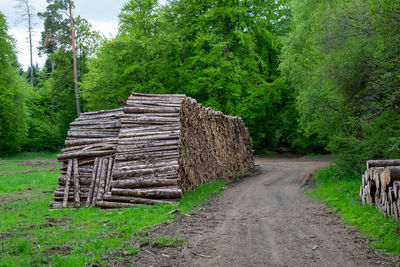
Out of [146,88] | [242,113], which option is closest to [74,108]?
[146,88]

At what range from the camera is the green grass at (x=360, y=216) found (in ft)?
22.7

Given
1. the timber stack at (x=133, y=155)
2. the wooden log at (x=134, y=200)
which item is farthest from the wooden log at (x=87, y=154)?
the wooden log at (x=134, y=200)

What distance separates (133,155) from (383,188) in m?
7.65

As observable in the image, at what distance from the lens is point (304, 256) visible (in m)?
6.36

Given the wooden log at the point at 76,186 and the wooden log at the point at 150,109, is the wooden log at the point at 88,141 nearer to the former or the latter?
the wooden log at the point at 76,186

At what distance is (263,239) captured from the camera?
745 cm

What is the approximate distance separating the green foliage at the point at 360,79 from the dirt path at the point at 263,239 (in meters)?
4.26

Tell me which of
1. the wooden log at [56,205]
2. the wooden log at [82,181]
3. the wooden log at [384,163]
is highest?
the wooden log at [384,163]

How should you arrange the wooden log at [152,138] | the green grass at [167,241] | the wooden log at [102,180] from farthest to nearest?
the wooden log at [152,138], the wooden log at [102,180], the green grass at [167,241]

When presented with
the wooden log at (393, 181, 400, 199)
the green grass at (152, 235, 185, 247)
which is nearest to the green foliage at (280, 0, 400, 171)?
the wooden log at (393, 181, 400, 199)

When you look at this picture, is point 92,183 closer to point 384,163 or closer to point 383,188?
point 383,188

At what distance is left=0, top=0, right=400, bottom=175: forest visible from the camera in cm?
1382

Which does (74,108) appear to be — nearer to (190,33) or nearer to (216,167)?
(190,33)

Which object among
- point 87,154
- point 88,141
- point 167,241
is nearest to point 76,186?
point 87,154
